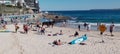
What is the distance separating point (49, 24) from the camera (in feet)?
136

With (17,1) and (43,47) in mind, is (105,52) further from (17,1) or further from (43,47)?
(17,1)

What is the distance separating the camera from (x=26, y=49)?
19.0 meters

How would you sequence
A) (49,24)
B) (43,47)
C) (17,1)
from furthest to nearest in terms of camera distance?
(17,1) < (49,24) < (43,47)

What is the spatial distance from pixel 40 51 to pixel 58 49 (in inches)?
57.9

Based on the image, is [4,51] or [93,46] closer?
[4,51]

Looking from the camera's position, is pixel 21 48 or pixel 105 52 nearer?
pixel 105 52

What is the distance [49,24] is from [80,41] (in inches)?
789

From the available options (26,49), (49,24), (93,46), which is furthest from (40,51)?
(49,24)

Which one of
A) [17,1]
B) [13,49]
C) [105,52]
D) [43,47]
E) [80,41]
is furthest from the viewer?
[17,1]

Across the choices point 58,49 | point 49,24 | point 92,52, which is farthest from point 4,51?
point 49,24

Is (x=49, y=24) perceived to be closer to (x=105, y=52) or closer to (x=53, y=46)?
(x=53, y=46)

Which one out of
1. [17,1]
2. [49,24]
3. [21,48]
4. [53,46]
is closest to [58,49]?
[53,46]

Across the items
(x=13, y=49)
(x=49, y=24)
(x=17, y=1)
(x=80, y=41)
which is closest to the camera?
(x=13, y=49)

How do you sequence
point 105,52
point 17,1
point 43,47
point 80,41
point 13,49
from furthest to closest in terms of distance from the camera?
point 17,1, point 80,41, point 43,47, point 13,49, point 105,52
